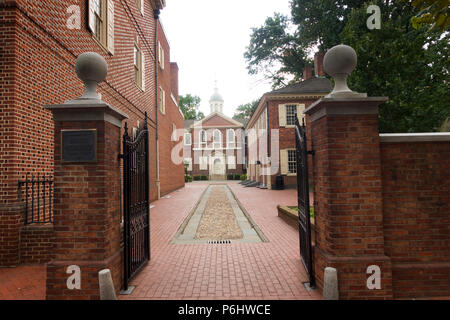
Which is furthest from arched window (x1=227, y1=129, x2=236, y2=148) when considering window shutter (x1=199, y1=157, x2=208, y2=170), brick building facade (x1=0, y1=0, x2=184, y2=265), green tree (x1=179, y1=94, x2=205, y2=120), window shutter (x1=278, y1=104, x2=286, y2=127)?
brick building facade (x1=0, y1=0, x2=184, y2=265)

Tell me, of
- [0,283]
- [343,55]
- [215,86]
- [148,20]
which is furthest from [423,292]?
[215,86]

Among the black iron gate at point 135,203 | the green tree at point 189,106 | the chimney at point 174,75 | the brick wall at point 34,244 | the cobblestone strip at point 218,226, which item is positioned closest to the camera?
the black iron gate at point 135,203

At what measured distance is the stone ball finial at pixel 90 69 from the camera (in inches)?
138

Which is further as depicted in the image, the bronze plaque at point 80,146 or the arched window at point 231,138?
the arched window at point 231,138

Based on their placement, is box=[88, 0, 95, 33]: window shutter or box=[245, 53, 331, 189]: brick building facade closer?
box=[88, 0, 95, 33]: window shutter

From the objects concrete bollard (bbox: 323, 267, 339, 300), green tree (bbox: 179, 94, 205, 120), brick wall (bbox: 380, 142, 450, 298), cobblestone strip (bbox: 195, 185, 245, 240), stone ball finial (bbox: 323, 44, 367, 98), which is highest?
green tree (bbox: 179, 94, 205, 120)

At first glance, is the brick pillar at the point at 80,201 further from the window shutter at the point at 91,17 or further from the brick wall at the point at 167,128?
the brick wall at the point at 167,128

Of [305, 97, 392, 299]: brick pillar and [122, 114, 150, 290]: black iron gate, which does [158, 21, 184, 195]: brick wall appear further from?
→ [305, 97, 392, 299]: brick pillar

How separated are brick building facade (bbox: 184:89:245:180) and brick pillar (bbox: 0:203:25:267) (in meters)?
40.3

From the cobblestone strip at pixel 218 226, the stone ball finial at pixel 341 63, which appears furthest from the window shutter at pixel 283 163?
the stone ball finial at pixel 341 63

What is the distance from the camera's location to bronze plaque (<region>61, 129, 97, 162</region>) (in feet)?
11.1

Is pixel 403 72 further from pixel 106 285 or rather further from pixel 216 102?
pixel 216 102

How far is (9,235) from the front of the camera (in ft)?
15.2

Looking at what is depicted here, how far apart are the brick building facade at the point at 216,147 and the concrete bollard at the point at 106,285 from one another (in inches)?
1636
